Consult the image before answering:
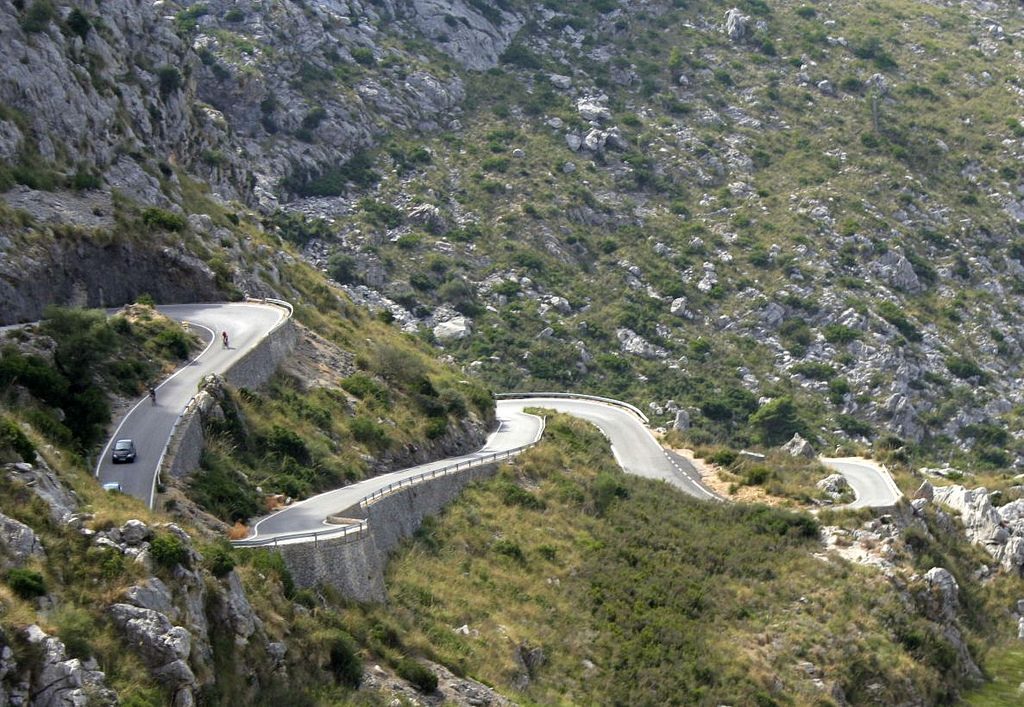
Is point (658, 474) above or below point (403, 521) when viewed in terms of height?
below

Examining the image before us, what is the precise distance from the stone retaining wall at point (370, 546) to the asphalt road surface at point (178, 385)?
14.2ft

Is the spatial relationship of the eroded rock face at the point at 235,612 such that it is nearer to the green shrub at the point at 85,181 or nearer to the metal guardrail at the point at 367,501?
the metal guardrail at the point at 367,501

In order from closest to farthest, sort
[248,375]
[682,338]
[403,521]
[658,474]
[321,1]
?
[403,521] → [248,375] → [658,474] → [682,338] → [321,1]

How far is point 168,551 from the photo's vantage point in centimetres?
2622

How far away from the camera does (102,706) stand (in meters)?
22.2

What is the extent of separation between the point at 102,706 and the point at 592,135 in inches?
3651

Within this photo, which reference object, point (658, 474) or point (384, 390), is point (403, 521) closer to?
point (384, 390)

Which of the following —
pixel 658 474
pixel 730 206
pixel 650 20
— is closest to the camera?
pixel 658 474

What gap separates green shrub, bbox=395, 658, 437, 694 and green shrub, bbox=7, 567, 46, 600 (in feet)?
35.8

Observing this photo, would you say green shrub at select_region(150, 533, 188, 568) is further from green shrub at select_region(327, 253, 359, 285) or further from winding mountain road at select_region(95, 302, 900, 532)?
green shrub at select_region(327, 253, 359, 285)

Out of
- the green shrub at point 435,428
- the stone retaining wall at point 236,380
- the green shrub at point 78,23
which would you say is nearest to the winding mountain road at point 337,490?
the stone retaining wall at point 236,380

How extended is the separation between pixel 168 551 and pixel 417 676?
8.56 metres

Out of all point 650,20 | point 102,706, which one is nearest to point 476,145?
point 650,20

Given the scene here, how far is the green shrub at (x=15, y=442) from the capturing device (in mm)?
27266
